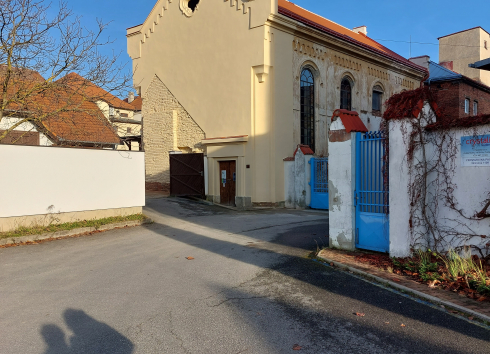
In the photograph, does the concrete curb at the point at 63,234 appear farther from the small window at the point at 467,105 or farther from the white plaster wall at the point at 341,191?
the small window at the point at 467,105

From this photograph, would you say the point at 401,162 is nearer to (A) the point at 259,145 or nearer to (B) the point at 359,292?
(B) the point at 359,292

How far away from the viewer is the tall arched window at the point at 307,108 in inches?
790

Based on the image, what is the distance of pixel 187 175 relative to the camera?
20391 millimetres

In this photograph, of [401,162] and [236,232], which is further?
[236,232]

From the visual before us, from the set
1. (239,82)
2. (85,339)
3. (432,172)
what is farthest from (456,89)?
(85,339)

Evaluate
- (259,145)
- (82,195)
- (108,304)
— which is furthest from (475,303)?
(259,145)

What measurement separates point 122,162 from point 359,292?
973 centimetres

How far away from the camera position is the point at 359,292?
5840 mm

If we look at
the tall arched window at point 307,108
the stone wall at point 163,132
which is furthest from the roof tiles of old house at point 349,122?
the stone wall at point 163,132

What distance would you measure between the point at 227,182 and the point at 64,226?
890cm

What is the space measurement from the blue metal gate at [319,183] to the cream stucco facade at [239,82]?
1.60 metres

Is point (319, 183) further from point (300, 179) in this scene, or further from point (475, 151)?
point (475, 151)

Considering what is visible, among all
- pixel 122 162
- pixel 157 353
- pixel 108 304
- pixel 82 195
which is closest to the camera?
pixel 157 353

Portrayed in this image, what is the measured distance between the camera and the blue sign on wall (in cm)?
629
